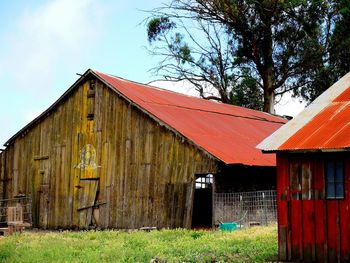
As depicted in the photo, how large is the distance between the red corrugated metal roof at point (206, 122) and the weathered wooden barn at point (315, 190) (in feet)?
23.1

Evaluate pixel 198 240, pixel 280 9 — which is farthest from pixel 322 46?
pixel 198 240

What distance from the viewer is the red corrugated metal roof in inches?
912

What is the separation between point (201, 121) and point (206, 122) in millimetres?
331

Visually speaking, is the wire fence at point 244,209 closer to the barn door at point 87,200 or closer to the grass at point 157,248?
the grass at point 157,248

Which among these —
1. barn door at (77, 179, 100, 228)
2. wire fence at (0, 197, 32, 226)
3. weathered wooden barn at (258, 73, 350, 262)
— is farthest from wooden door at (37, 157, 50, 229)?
weathered wooden barn at (258, 73, 350, 262)

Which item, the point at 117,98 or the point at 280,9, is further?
the point at 280,9

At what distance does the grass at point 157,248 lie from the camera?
1366 centimetres

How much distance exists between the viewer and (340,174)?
13.4 m

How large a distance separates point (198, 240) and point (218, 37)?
3158 centimetres

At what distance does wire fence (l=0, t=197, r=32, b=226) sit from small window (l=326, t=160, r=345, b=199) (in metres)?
17.9

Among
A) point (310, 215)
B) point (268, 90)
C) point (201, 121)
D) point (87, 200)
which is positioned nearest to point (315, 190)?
point (310, 215)

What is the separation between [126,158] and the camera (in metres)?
25.1

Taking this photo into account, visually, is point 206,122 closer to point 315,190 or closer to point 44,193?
point 44,193

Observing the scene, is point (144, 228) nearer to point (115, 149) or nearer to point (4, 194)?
point (115, 149)
